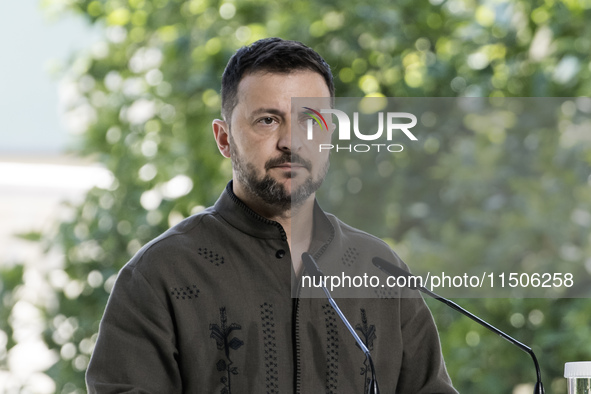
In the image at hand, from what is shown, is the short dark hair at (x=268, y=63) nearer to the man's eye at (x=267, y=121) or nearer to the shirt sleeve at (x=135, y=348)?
the man's eye at (x=267, y=121)

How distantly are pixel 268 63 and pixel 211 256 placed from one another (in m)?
0.34

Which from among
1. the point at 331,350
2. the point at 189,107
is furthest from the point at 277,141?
the point at 189,107

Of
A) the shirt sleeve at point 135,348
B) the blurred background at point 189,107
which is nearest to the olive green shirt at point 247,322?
the shirt sleeve at point 135,348

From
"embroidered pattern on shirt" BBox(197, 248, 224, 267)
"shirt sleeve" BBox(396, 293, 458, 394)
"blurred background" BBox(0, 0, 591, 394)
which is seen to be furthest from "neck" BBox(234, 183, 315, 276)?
"blurred background" BBox(0, 0, 591, 394)

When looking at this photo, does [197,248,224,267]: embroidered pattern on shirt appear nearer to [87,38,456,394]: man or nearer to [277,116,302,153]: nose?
[87,38,456,394]: man

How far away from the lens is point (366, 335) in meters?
1.37

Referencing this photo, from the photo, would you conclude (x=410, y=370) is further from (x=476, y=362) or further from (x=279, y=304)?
(x=476, y=362)

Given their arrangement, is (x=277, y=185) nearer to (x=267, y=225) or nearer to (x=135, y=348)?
(x=267, y=225)

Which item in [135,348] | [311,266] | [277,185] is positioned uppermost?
[277,185]

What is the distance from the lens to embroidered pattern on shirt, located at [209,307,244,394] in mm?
1272

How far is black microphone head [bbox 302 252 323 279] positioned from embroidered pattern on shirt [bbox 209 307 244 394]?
0.49 feet

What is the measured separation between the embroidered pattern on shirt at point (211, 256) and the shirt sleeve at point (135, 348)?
113mm

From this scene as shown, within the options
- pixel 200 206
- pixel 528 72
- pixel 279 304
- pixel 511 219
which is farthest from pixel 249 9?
pixel 279 304

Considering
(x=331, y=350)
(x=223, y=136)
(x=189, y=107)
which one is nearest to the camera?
(x=331, y=350)
